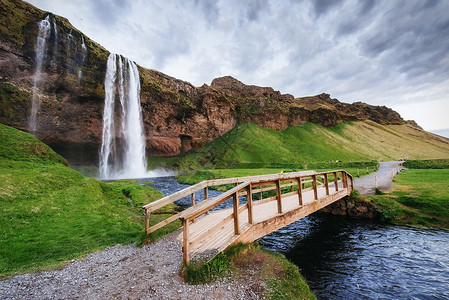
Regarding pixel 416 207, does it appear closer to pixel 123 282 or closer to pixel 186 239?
pixel 186 239

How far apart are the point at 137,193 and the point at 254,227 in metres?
18.6

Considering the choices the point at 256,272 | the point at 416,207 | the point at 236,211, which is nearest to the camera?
the point at 256,272

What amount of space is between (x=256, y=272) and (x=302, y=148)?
81370 millimetres

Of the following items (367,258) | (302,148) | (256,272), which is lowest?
(367,258)

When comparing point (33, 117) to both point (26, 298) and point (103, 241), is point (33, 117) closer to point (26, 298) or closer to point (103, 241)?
point (103, 241)

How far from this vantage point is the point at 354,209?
52.4ft

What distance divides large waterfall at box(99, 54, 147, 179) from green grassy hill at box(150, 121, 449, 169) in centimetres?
1119

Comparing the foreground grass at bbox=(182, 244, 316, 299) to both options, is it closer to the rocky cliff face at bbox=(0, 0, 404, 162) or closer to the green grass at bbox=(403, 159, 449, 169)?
the green grass at bbox=(403, 159, 449, 169)

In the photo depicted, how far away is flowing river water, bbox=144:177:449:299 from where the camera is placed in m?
7.30

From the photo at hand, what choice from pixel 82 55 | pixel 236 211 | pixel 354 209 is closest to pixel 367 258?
pixel 354 209

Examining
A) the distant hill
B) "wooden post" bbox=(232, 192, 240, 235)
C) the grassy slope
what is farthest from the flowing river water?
the distant hill

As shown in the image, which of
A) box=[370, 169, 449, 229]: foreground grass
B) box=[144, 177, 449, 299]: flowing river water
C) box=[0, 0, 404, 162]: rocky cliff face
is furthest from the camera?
box=[0, 0, 404, 162]: rocky cliff face

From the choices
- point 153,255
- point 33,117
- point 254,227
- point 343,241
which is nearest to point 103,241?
point 153,255

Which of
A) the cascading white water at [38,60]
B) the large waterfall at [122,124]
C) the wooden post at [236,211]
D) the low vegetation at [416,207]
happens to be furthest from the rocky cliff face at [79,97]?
the low vegetation at [416,207]
